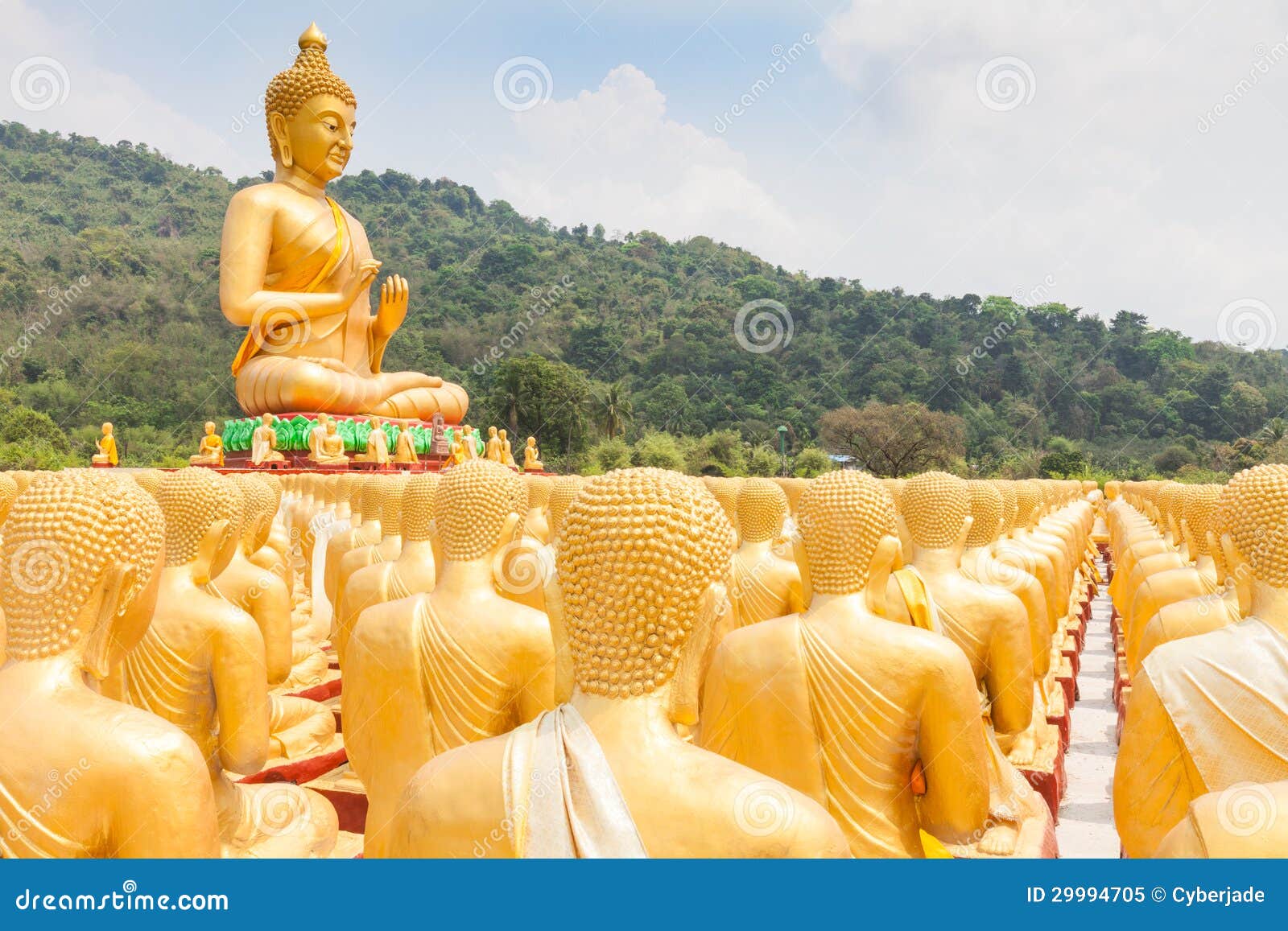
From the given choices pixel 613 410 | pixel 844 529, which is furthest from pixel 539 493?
pixel 613 410

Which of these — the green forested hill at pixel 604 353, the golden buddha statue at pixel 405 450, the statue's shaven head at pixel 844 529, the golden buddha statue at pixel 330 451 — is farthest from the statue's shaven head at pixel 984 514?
the green forested hill at pixel 604 353

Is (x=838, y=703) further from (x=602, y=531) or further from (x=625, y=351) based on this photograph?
(x=625, y=351)

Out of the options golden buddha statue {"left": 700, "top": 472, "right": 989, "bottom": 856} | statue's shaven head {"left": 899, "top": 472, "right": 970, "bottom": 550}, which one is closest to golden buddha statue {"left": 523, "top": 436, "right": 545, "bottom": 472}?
statue's shaven head {"left": 899, "top": 472, "right": 970, "bottom": 550}

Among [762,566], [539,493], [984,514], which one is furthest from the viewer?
[539,493]

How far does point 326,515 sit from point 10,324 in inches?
1448

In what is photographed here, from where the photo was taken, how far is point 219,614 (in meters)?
3.57

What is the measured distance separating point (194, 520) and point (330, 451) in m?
14.7

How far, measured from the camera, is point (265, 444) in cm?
1816

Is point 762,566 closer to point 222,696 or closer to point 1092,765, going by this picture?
point 222,696

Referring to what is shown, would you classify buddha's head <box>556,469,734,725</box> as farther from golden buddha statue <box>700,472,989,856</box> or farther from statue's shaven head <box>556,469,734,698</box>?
golden buddha statue <box>700,472,989,856</box>

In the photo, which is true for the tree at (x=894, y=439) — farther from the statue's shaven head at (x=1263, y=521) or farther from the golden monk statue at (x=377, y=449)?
the statue's shaven head at (x=1263, y=521)

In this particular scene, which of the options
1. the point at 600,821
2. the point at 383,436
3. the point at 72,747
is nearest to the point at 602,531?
the point at 600,821

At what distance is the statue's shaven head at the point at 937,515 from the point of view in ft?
15.3

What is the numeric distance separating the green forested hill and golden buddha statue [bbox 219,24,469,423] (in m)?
11.6
